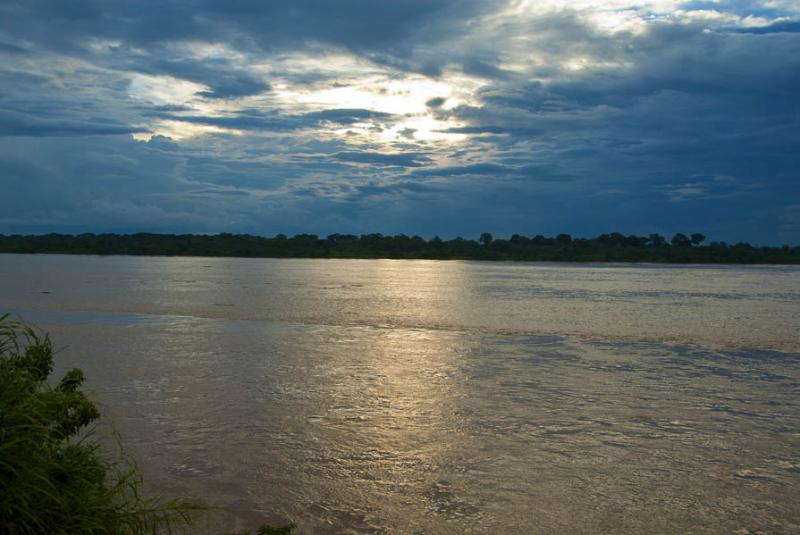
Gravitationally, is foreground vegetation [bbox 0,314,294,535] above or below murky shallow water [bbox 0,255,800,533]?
above

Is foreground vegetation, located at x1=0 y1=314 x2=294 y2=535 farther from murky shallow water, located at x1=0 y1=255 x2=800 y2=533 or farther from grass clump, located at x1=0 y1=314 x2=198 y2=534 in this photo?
murky shallow water, located at x1=0 y1=255 x2=800 y2=533

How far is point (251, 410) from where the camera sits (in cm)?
1010

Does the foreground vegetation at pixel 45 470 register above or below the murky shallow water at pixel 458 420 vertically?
above

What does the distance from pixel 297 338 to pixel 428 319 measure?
613cm

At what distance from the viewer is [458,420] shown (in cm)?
959

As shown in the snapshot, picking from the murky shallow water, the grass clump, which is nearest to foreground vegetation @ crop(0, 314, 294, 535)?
the grass clump

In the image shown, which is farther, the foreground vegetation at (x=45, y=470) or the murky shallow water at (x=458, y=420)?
the murky shallow water at (x=458, y=420)

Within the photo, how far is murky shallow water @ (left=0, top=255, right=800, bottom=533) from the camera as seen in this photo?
Result: 6590 mm

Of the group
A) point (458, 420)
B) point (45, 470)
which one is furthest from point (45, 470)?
point (458, 420)

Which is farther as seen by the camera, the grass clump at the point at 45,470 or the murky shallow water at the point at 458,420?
the murky shallow water at the point at 458,420

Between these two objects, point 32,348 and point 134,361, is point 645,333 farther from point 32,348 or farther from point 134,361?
point 32,348

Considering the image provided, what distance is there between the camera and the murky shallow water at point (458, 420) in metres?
6.59

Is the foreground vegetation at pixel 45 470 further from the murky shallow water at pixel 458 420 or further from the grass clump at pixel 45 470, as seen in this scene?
the murky shallow water at pixel 458 420

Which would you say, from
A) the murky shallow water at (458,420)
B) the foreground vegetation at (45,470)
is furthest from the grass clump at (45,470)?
the murky shallow water at (458,420)
